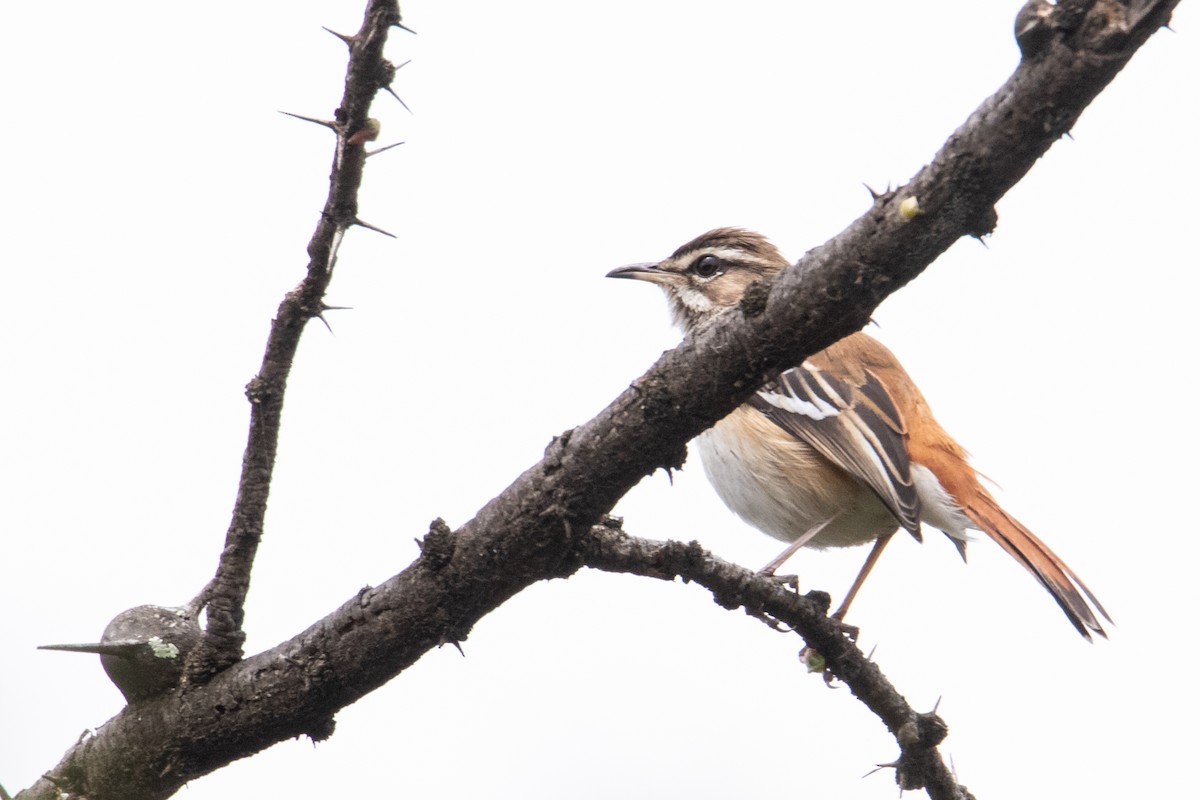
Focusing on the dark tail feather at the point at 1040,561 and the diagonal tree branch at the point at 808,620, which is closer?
the diagonal tree branch at the point at 808,620

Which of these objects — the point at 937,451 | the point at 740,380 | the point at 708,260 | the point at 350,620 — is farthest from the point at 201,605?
the point at 708,260

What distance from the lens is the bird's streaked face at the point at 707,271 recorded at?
8.25m

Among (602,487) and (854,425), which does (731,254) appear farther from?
(602,487)

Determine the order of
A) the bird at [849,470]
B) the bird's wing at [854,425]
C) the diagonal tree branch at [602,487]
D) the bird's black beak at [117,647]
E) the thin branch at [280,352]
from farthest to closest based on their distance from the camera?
1. the bird at [849,470]
2. the bird's wing at [854,425]
3. the bird's black beak at [117,647]
4. the thin branch at [280,352]
5. the diagonal tree branch at [602,487]

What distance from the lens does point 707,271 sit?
8.41 m

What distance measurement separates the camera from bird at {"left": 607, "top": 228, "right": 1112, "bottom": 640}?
257 inches

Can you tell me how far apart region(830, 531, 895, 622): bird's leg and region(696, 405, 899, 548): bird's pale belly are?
0.05m

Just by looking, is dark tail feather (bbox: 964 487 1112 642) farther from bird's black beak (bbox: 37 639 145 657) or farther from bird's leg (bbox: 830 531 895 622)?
bird's black beak (bbox: 37 639 145 657)

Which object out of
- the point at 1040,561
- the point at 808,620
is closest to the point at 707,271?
the point at 1040,561

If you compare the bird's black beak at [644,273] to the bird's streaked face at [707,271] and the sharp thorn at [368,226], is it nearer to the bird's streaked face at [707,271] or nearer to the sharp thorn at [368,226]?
the bird's streaked face at [707,271]

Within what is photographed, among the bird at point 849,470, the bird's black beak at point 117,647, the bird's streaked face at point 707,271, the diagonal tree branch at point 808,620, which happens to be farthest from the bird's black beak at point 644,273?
the bird's black beak at point 117,647

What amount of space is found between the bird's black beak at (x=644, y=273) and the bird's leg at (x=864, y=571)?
2434 millimetres

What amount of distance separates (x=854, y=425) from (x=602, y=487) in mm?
3934

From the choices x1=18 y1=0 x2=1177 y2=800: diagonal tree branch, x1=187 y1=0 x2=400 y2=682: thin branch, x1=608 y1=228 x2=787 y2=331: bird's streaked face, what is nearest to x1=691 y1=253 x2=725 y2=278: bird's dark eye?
x1=608 y1=228 x2=787 y2=331: bird's streaked face
